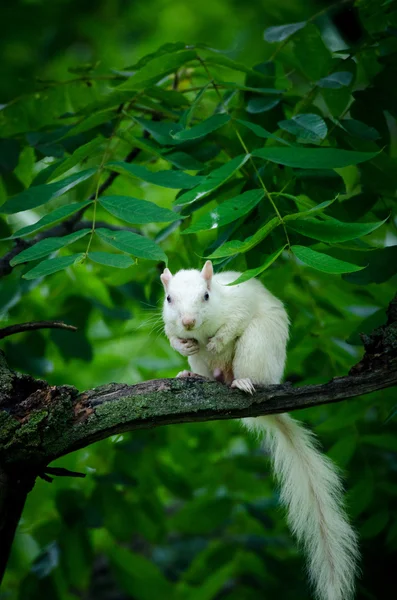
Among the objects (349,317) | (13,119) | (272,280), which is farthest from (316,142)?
(13,119)

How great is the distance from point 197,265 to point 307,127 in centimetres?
102

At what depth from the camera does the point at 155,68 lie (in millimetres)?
3258

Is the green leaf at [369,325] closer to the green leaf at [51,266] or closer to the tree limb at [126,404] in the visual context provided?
the tree limb at [126,404]

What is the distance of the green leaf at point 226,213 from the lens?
2.76m

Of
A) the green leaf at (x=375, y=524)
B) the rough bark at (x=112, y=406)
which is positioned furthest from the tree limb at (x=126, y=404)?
the green leaf at (x=375, y=524)

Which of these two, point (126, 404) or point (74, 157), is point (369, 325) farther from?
point (74, 157)

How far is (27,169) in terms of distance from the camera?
4328mm

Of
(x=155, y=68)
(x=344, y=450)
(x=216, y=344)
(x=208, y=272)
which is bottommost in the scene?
(x=344, y=450)

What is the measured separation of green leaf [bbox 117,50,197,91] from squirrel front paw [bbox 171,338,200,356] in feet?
3.93

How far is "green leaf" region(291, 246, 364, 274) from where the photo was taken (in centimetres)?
248

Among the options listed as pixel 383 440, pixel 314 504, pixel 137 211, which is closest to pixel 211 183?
pixel 137 211

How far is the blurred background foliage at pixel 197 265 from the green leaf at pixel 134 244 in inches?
21.5

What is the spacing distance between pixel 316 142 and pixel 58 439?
5.56 feet

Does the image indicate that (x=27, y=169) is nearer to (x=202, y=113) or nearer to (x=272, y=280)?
(x=202, y=113)
